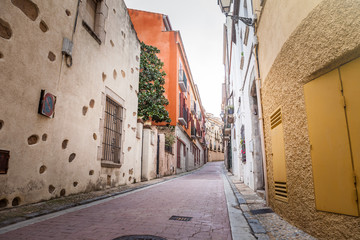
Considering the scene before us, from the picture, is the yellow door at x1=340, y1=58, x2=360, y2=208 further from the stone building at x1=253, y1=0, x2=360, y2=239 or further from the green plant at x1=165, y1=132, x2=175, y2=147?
the green plant at x1=165, y1=132, x2=175, y2=147

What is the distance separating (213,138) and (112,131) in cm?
5174

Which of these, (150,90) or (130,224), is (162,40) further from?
(130,224)

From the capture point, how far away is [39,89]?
4.84m

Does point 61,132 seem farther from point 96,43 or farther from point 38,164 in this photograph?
point 96,43

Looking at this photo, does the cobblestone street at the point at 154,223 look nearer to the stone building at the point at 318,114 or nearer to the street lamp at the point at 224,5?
the stone building at the point at 318,114

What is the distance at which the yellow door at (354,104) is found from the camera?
2359 millimetres

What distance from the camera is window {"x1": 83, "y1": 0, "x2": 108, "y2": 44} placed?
7.29 meters

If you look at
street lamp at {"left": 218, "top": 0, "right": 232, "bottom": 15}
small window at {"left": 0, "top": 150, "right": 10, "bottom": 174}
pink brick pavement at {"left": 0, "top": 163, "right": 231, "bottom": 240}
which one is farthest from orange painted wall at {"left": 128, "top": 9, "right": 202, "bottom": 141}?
small window at {"left": 0, "top": 150, "right": 10, "bottom": 174}

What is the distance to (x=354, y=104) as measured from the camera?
7.91 feet

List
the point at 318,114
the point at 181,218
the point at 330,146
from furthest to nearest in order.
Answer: the point at 181,218 < the point at 318,114 < the point at 330,146

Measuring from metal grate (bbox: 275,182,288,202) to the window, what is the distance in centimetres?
621

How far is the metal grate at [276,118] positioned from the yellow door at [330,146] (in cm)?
107

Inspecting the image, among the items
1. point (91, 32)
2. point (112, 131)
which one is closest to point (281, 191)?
point (112, 131)

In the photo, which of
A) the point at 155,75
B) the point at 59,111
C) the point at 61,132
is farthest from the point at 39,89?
the point at 155,75
